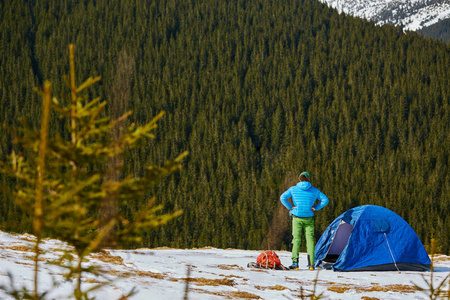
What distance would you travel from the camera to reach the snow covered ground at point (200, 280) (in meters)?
5.04

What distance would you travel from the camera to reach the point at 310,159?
238ft

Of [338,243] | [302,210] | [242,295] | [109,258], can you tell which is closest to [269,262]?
[302,210]

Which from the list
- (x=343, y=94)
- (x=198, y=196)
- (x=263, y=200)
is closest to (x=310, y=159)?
(x=263, y=200)

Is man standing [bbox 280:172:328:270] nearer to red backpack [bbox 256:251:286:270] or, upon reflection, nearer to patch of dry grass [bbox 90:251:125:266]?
red backpack [bbox 256:251:286:270]

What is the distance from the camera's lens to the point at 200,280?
650 centimetres

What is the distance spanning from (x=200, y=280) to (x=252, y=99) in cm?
8877

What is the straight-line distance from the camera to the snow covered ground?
5043mm

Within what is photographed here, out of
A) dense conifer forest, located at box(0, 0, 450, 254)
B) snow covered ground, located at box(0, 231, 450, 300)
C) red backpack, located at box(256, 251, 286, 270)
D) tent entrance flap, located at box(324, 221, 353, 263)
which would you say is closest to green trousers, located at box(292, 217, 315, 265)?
red backpack, located at box(256, 251, 286, 270)

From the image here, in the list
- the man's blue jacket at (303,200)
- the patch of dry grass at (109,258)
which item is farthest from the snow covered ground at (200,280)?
the man's blue jacket at (303,200)

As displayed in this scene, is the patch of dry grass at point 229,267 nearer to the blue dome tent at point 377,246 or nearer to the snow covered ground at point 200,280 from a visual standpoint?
the snow covered ground at point 200,280

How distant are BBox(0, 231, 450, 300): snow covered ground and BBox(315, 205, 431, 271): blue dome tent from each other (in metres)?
0.68

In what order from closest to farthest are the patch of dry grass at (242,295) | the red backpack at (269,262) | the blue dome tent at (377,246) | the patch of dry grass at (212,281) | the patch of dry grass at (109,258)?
the patch of dry grass at (242,295) < the patch of dry grass at (212,281) < the patch of dry grass at (109,258) < the red backpack at (269,262) < the blue dome tent at (377,246)

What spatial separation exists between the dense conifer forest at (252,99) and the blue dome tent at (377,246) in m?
44.1

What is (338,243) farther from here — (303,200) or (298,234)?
(303,200)
